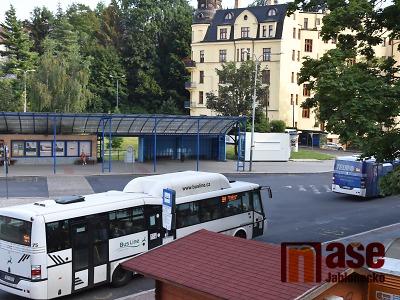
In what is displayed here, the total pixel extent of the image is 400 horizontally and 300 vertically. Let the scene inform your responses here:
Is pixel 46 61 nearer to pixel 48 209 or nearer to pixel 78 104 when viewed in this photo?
pixel 78 104

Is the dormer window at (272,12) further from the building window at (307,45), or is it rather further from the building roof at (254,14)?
the building window at (307,45)

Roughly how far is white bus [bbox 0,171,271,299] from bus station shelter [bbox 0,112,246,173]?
19227 millimetres

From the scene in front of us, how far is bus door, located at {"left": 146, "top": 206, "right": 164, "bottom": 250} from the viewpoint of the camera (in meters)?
13.9

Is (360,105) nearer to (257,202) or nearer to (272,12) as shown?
(257,202)

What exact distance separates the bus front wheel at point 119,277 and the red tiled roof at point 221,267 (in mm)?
4348

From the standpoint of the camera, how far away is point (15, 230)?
11625mm

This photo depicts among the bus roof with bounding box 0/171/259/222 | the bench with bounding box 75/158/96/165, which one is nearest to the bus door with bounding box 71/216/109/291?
the bus roof with bounding box 0/171/259/222

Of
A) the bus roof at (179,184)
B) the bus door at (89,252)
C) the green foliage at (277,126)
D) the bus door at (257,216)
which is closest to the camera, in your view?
the bus door at (89,252)

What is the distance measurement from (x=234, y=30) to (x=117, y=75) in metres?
→ 21.8

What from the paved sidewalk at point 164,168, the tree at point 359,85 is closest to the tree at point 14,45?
the paved sidewalk at point 164,168

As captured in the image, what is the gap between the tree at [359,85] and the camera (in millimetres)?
13383

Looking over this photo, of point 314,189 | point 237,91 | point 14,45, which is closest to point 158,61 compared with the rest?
point 14,45

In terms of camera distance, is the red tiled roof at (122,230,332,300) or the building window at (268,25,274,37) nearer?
the red tiled roof at (122,230,332,300)

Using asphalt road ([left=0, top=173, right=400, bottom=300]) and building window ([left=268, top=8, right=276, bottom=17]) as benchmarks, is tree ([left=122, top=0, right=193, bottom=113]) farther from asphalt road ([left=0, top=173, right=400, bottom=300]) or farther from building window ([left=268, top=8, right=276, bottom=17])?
asphalt road ([left=0, top=173, right=400, bottom=300])
